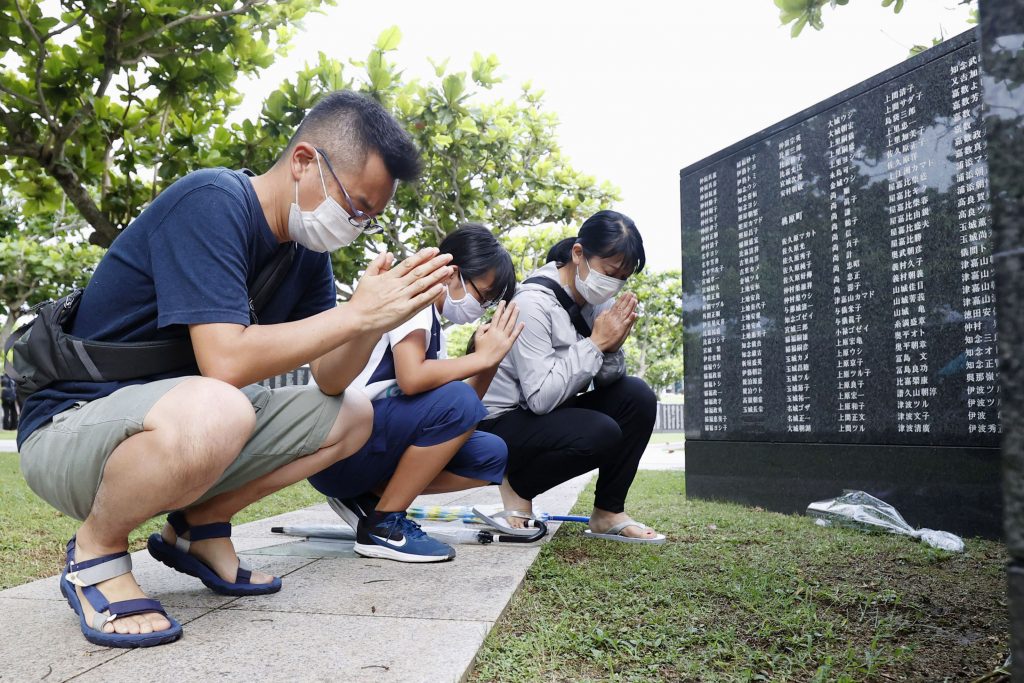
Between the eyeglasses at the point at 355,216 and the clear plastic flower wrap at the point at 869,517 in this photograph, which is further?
the clear plastic flower wrap at the point at 869,517

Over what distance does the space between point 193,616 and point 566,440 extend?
1.51 meters

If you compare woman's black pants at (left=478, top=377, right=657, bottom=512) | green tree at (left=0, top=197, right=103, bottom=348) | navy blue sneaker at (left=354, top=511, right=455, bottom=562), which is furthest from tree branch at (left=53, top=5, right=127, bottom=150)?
green tree at (left=0, top=197, right=103, bottom=348)

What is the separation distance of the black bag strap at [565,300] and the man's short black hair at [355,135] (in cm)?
122

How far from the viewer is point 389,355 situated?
8.89 feet

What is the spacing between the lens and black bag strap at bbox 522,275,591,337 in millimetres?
3137

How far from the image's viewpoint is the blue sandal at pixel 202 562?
193 cm

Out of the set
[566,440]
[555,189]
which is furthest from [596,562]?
[555,189]

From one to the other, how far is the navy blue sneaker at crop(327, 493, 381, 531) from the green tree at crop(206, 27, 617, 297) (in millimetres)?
3595

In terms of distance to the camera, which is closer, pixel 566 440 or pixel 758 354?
pixel 566 440

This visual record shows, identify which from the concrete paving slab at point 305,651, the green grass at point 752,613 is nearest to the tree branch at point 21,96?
the green grass at point 752,613

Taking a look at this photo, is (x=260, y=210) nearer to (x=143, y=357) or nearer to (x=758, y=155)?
(x=143, y=357)

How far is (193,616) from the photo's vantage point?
1755 millimetres

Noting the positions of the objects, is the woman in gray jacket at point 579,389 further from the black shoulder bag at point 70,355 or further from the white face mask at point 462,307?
the black shoulder bag at point 70,355

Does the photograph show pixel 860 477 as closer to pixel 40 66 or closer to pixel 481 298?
pixel 481 298
